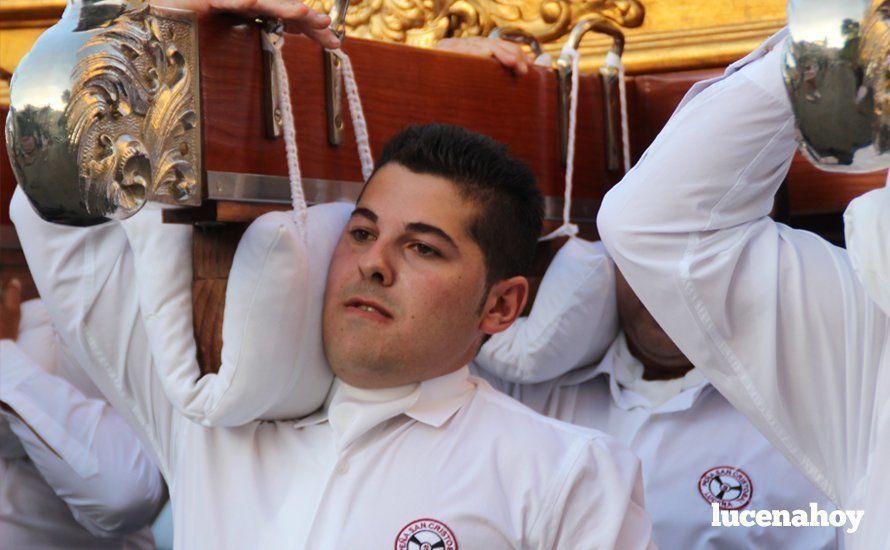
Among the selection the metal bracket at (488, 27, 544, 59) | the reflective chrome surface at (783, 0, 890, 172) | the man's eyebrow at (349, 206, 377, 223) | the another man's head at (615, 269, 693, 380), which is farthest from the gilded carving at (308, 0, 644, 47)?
the reflective chrome surface at (783, 0, 890, 172)

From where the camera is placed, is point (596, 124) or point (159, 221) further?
point (596, 124)

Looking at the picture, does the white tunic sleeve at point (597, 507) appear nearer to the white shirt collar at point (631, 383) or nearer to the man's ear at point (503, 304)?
the man's ear at point (503, 304)

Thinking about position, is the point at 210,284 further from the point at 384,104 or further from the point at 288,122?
the point at 384,104

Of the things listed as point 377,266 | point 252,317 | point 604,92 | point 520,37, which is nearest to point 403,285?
point 377,266

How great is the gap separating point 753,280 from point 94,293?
0.68 metres

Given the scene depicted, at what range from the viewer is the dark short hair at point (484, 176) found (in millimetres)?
1416

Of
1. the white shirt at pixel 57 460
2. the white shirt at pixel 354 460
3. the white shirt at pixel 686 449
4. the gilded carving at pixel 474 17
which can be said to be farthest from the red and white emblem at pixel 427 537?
the gilded carving at pixel 474 17

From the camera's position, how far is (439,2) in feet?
6.93

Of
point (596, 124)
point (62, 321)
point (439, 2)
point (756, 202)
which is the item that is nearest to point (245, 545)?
point (62, 321)

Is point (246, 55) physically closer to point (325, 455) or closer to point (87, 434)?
point (325, 455)

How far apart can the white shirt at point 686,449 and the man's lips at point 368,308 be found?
1.52 feet

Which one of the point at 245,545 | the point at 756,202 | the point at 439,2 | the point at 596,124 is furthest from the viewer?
the point at 439,2

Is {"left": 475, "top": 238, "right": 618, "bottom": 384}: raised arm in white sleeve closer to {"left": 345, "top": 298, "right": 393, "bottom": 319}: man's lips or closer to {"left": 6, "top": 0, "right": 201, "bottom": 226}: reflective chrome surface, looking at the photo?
{"left": 345, "top": 298, "right": 393, "bottom": 319}: man's lips

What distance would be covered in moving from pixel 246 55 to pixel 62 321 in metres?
0.36
